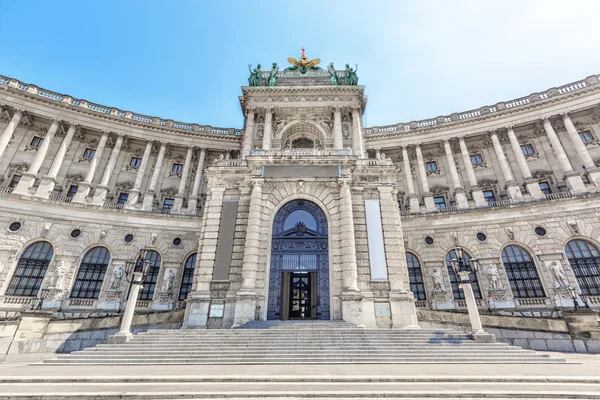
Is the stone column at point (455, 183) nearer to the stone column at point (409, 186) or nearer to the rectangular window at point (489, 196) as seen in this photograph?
the rectangular window at point (489, 196)

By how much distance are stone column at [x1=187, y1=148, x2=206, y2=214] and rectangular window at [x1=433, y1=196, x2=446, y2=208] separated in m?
25.0

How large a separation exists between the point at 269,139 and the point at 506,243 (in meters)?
22.6

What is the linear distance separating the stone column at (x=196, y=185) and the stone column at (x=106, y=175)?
7586 mm

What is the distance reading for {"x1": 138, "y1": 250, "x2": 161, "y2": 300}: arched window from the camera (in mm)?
22359

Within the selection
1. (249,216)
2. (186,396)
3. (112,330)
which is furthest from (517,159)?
(112,330)

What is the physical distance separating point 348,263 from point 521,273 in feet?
52.9

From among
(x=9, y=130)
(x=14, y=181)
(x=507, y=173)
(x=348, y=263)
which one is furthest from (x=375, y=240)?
(x=9, y=130)

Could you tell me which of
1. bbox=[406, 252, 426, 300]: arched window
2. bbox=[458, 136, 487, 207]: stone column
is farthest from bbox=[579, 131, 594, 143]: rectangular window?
bbox=[406, 252, 426, 300]: arched window

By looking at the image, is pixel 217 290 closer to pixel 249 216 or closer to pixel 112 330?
pixel 249 216

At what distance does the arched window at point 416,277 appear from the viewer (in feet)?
75.2

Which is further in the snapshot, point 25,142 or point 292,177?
point 25,142

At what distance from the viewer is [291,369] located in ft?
25.9

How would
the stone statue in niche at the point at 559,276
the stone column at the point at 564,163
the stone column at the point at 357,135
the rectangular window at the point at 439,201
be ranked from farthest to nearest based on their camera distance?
the rectangular window at the point at 439,201, the stone column at the point at 357,135, the stone column at the point at 564,163, the stone statue in niche at the point at 559,276

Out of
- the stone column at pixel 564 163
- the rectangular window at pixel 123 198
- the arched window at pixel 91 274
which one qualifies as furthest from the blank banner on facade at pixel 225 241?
the stone column at pixel 564 163
